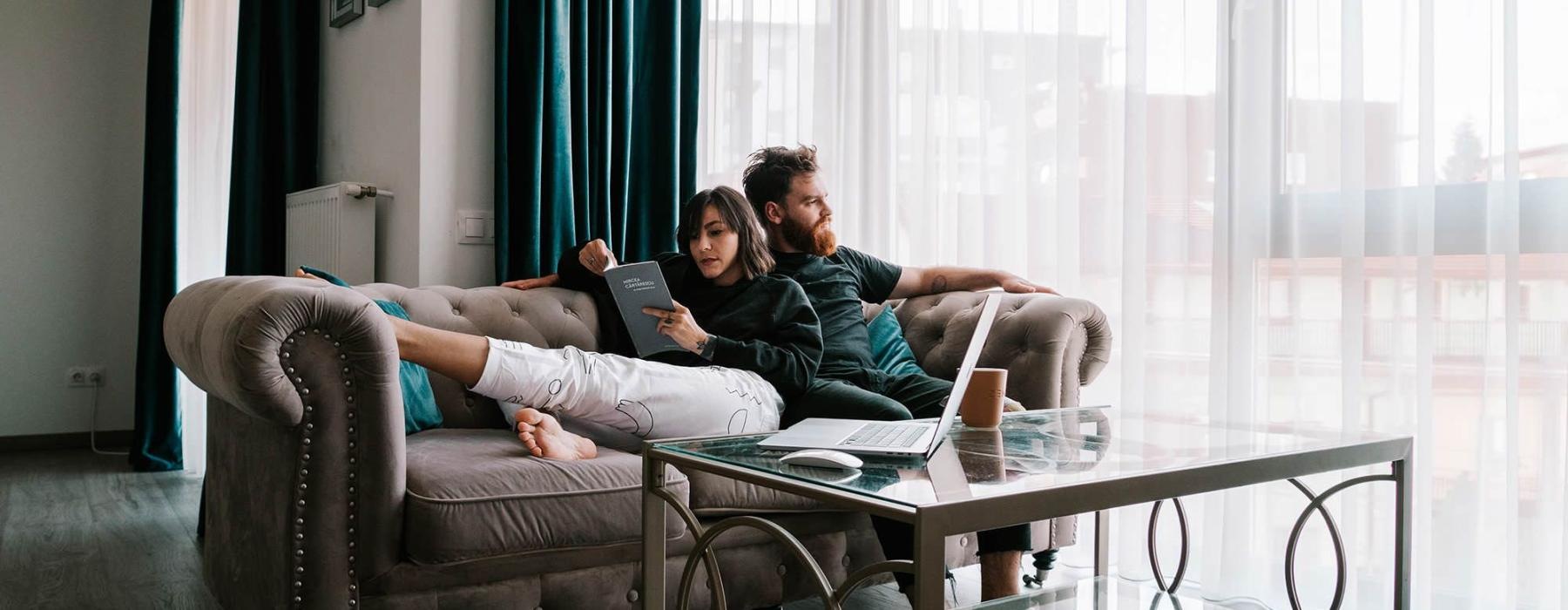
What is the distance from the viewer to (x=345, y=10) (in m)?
3.44

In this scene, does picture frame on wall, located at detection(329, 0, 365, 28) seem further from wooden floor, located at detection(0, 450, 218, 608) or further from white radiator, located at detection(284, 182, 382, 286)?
wooden floor, located at detection(0, 450, 218, 608)

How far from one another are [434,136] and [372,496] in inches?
59.6

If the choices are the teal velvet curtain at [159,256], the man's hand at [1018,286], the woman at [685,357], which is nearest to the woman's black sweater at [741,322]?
the woman at [685,357]

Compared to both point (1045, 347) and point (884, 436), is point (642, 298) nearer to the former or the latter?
point (1045, 347)

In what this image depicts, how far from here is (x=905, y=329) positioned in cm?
262

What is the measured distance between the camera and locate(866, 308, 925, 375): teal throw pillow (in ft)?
8.14

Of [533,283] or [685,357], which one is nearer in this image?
[685,357]

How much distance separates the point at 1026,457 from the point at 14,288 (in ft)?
15.0

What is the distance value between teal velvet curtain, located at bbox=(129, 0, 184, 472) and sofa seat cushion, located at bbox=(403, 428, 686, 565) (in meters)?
2.69

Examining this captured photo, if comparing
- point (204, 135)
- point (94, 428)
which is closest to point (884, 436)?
point (204, 135)

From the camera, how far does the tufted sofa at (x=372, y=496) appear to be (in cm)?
155

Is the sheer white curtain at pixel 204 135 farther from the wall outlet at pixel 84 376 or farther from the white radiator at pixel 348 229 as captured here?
the white radiator at pixel 348 229

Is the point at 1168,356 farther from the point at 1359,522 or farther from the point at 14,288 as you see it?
the point at 14,288

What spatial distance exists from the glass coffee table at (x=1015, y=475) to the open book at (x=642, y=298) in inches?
32.3
